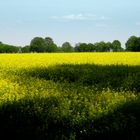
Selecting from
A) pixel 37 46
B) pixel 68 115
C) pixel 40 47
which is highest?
pixel 68 115

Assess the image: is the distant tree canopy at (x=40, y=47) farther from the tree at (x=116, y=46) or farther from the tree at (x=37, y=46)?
the tree at (x=116, y=46)

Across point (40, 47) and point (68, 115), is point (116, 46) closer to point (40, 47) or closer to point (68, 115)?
point (40, 47)

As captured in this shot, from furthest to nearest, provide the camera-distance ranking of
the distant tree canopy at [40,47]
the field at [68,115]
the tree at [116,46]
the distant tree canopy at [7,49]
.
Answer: the tree at [116,46] < the distant tree canopy at [40,47] < the distant tree canopy at [7,49] < the field at [68,115]

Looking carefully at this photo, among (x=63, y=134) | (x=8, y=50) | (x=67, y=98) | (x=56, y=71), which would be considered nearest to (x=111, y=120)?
(x=63, y=134)

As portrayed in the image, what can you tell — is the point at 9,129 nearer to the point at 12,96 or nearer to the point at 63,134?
the point at 63,134

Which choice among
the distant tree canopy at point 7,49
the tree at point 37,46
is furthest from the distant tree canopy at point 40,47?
the distant tree canopy at point 7,49

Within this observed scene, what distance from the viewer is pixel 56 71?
1923 centimetres

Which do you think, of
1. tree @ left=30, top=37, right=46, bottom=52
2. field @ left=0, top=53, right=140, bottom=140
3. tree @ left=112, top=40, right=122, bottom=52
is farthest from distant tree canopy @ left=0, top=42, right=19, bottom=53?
field @ left=0, top=53, right=140, bottom=140

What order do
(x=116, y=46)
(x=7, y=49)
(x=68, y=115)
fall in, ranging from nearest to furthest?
(x=68, y=115), (x=7, y=49), (x=116, y=46)

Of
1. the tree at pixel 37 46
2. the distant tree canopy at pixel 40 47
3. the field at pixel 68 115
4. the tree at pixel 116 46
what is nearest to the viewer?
the field at pixel 68 115

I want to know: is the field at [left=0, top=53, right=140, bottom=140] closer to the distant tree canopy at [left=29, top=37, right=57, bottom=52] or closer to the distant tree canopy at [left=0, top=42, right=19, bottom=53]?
the distant tree canopy at [left=0, top=42, right=19, bottom=53]

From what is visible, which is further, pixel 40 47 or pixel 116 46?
pixel 116 46

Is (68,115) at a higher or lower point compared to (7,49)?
higher

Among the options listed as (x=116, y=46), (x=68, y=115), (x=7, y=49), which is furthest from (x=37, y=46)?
(x=68, y=115)
